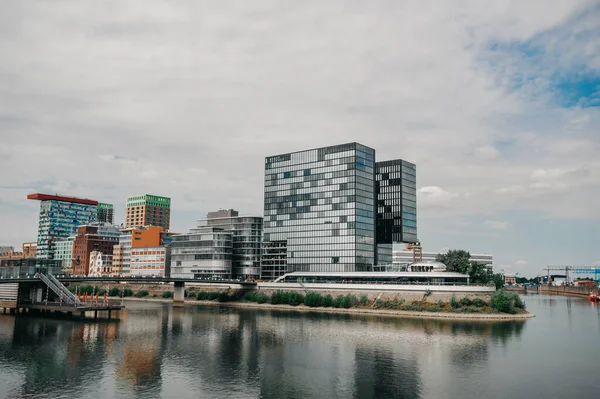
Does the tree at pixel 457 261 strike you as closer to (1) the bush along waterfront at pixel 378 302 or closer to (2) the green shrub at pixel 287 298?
(1) the bush along waterfront at pixel 378 302

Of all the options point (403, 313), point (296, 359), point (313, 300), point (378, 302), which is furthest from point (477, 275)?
point (296, 359)

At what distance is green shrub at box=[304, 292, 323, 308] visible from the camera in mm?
168500

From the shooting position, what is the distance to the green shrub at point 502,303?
5413 inches

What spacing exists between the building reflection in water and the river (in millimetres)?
180

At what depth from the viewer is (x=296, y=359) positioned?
7969 centimetres

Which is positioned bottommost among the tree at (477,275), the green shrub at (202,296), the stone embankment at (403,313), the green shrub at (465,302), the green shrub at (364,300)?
the stone embankment at (403,313)

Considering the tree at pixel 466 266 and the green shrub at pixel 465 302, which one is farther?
the tree at pixel 466 266

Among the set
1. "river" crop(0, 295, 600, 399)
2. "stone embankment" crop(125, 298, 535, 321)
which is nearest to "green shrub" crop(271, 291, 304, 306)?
"stone embankment" crop(125, 298, 535, 321)

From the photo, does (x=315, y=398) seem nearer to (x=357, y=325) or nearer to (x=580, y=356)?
(x=580, y=356)

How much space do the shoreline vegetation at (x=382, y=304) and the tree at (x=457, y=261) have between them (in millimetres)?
15812

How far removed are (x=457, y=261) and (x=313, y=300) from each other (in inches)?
1899

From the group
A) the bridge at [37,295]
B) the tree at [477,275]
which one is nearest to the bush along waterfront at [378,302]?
the tree at [477,275]

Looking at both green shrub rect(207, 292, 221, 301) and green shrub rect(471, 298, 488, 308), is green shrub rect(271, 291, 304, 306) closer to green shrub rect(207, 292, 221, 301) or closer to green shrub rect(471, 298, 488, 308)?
green shrub rect(207, 292, 221, 301)

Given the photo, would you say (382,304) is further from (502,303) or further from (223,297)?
(223,297)
